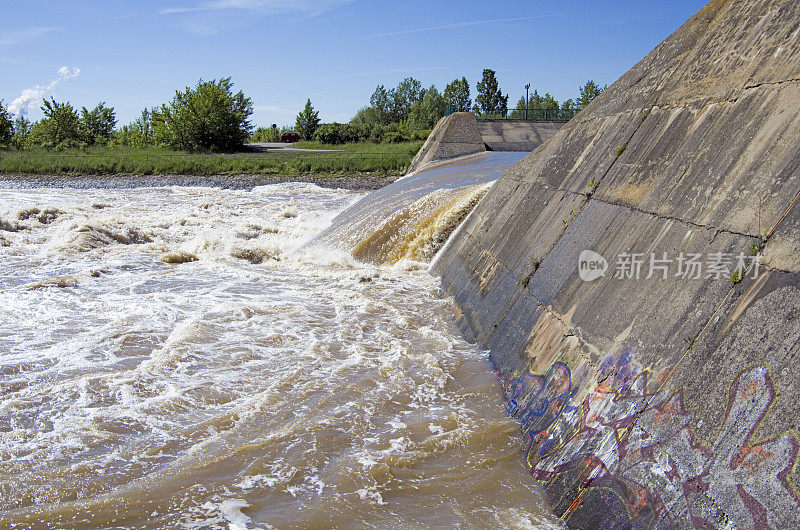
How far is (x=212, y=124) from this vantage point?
4431cm

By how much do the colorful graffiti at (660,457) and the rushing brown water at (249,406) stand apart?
33 centimetres

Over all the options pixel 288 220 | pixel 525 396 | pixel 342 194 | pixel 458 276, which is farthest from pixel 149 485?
pixel 342 194

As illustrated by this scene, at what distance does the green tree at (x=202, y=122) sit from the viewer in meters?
44.3

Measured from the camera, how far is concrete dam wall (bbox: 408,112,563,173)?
958 inches

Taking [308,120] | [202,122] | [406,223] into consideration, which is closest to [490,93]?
[308,120]

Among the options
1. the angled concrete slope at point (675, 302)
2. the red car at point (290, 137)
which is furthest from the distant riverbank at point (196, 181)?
the red car at point (290, 137)

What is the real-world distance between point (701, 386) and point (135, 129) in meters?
63.9

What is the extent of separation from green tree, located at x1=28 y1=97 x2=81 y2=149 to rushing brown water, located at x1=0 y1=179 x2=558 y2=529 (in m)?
43.9

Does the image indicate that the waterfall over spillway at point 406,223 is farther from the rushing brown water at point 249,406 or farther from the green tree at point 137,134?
the green tree at point 137,134

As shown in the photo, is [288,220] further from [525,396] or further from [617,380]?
[617,380]

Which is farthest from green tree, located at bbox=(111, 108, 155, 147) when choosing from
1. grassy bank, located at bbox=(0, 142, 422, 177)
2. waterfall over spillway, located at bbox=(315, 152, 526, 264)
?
waterfall over spillway, located at bbox=(315, 152, 526, 264)

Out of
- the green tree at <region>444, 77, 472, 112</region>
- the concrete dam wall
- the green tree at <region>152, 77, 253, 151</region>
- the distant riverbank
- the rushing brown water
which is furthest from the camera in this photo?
the green tree at <region>444, 77, 472, 112</region>

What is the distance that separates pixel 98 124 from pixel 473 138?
4285 centimetres

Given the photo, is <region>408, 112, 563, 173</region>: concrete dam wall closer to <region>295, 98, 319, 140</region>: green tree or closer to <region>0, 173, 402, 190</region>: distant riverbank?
<region>0, 173, 402, 190</region>: distant riverbank
